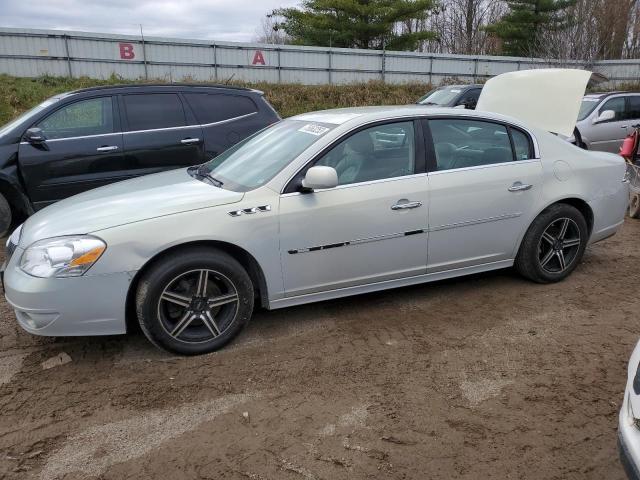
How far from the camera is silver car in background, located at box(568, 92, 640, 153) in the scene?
10.9 metres

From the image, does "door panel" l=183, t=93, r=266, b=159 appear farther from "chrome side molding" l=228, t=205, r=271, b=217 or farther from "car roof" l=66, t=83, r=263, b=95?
"chrome side molding" l=228, t=205, r=271, b=217

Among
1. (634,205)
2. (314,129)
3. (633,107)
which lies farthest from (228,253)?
(633,107)

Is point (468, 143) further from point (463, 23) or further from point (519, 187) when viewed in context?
point (463, 23)

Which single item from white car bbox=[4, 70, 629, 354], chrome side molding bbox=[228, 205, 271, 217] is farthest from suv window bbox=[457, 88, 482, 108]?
chrome side molding bbox=[228, 205, 271, 217]

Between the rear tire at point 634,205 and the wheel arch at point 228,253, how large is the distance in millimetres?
5789

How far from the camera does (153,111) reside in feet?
21.5

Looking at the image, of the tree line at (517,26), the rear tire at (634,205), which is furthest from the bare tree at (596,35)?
the rear tire at (634,205)

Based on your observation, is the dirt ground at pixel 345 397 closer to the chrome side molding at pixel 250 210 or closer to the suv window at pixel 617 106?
the chrome side molding at pixel 250 210

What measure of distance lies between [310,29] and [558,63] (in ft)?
43.6

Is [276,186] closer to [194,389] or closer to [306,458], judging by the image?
[194,389]

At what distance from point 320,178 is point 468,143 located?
58.8 inches

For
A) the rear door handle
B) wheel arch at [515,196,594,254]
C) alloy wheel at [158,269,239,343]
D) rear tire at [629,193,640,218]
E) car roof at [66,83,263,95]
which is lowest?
rear tire at [629,193,640,218]

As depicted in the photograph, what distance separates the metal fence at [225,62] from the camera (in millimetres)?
18500

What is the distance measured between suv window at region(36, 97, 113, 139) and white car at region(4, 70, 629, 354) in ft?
7.77
